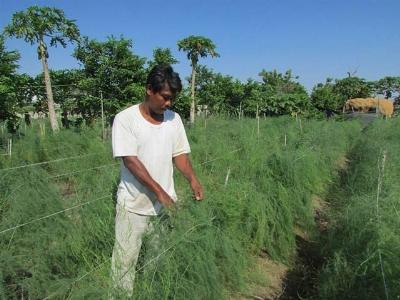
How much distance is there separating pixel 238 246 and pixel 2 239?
201 centimetres

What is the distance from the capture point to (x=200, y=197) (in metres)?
3.08

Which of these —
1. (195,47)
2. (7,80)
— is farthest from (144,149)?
(195,47)

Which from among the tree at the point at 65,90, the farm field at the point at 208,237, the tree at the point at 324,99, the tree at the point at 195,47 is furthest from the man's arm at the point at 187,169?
the tree at the point at 324,99

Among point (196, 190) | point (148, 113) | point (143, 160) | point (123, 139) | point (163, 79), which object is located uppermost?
point (163, 79)

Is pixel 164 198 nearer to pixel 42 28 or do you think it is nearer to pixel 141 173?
pixel 141 173

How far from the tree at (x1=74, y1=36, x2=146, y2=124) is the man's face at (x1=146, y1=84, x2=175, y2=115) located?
33.2 ft

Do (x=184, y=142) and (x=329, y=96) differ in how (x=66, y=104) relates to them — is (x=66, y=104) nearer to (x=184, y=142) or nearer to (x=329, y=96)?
(x=184, y=142)

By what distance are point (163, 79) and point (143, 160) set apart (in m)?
0.53

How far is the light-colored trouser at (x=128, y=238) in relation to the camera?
271 cm

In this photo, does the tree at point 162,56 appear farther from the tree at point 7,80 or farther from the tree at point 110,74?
the tree at point 7,80

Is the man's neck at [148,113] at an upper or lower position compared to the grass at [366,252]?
upper

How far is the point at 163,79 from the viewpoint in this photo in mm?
2635

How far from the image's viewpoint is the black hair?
264 centimetres

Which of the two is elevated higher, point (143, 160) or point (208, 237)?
point (143, 160)
